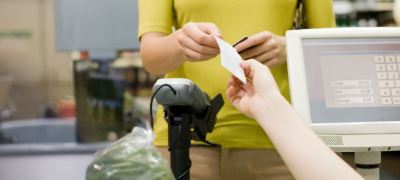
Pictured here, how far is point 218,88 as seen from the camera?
124cm

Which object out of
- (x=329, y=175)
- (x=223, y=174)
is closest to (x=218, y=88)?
(x=223, y=174)

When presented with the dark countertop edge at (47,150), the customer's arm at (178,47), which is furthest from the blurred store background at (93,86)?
the customer's arm at (178,47)

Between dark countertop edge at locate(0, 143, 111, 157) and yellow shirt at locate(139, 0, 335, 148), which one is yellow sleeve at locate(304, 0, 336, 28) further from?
dark countertop edge at locate(0, 143, 111, 157)

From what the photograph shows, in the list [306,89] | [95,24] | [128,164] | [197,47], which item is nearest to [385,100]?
[306,89]

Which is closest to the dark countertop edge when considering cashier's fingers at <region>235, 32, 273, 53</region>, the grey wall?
the grey wall

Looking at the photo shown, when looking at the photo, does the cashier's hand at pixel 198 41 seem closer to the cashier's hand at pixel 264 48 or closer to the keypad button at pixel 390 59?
the cashier's hand at pixel 264 48

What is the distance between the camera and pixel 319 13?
4.20 feet

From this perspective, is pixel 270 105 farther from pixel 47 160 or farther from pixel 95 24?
pixel 47 160

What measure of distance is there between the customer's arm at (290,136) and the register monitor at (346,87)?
0.29 ft

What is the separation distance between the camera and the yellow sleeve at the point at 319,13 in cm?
128

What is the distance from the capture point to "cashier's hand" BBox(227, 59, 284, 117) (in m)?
0.96

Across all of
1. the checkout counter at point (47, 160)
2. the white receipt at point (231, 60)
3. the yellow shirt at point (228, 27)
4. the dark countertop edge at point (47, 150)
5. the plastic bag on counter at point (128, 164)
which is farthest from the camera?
the dark countertop edge at point (47, 150)

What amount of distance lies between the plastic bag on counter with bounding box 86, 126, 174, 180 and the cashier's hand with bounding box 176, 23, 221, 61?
0.92 feet

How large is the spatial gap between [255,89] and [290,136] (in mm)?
119
